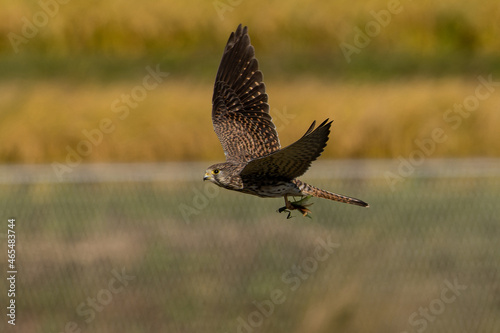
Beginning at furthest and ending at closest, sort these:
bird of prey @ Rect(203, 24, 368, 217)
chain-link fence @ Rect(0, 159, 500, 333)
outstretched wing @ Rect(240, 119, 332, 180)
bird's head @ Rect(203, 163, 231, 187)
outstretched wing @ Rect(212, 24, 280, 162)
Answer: chain-link fence @ Rect(0, 159, 500, 333) → outstretched wing @ Rect(212, 24, 280, 162) → bird's head @ Rect(203, 163, 231, 187) → bird of prey @ Rect(203, 24, 368, 217) → outstretched wing @ Rect(240, 119, 332, 180)

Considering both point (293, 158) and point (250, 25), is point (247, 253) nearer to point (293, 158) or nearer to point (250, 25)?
point (250, 25)

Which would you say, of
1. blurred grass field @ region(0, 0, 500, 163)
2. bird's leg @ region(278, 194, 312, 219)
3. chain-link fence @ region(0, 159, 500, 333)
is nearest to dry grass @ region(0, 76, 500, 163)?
blurred grass field @ region(0, 0, 500, 163)

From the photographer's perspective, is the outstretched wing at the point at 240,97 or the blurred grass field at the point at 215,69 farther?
the blurred grass field at the point at 215,69

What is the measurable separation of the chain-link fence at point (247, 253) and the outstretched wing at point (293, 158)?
5127mm

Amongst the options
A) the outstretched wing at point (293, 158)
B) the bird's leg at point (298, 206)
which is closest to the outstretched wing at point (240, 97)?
the bird's leg at point (298, 206)

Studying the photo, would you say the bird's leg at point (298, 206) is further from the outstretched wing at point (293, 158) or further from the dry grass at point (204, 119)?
the dry grass at point (204, 119)

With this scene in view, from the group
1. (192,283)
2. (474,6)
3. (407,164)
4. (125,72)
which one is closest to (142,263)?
(192,283)

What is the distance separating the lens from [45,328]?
923cm

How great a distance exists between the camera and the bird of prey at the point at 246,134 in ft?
11.6

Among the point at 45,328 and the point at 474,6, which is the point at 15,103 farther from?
the point at 474,6

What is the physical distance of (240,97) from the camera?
4.59 m

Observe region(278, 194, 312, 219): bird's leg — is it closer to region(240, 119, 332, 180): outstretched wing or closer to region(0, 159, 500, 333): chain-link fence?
region(240, 119, 332, 180): outstretched wing

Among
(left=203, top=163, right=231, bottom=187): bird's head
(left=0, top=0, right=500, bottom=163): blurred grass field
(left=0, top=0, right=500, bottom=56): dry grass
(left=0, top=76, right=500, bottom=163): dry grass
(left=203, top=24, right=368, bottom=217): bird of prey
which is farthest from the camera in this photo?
(left=0, top=0, right=500, bottom=56): dry grass

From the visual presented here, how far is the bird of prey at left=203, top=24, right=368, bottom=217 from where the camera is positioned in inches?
139
